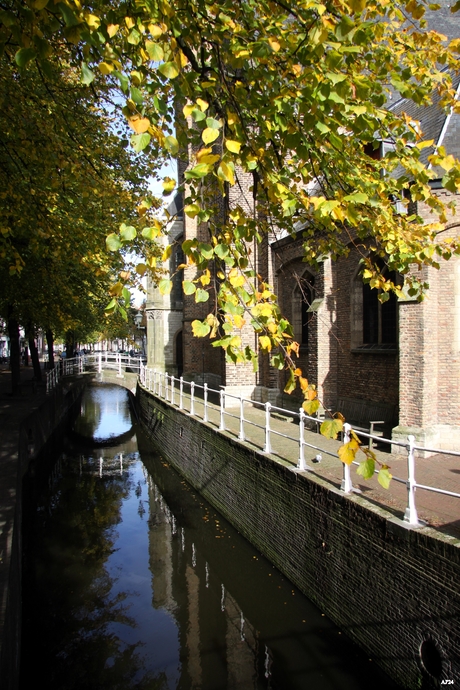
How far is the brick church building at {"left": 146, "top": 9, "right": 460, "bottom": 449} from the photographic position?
8.79m

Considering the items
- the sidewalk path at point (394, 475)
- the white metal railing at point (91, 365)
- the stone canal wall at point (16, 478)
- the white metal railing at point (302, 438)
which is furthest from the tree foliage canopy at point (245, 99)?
the white metal railing at point (91, 365)

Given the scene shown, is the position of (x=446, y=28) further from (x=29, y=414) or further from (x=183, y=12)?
(x=29, y=414)

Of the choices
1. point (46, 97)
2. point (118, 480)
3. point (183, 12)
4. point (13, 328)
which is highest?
point (46, 97)

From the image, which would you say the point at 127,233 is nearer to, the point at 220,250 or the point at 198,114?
the point at 220,250

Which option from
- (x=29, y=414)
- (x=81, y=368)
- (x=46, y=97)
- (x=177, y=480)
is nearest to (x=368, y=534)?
(x=46, y=97)

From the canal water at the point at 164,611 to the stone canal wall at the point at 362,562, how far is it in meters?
0.33

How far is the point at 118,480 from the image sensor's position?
14453 millimetres

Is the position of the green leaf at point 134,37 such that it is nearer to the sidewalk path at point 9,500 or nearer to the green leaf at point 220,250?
the green leaf at point 220,250

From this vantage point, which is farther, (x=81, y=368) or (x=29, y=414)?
(x=81, y=368)

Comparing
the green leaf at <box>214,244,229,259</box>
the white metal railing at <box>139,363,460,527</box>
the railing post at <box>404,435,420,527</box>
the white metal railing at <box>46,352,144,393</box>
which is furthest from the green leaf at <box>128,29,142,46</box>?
the white metal railing at <box>46,352,144,393</box>

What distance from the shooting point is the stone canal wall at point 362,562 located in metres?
4.48

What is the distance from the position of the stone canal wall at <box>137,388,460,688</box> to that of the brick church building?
2307 mm

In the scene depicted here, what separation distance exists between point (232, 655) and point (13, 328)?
14.6 meters

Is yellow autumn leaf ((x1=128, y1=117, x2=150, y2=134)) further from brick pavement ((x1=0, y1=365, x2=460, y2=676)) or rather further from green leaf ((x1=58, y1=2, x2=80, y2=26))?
brick pavement ((x1=0, y1=365, x2=460, y2=676))
